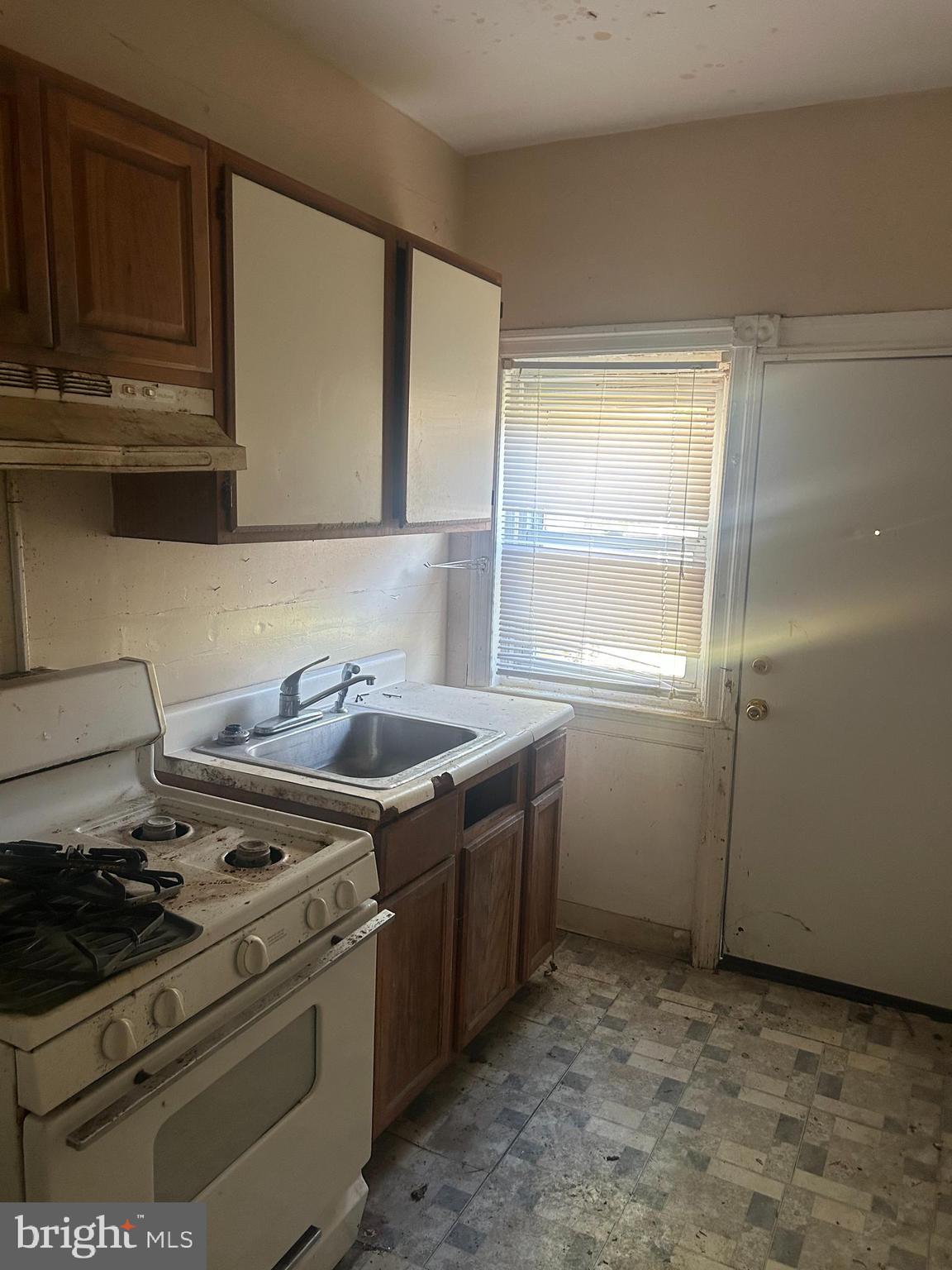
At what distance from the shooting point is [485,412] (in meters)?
2.83

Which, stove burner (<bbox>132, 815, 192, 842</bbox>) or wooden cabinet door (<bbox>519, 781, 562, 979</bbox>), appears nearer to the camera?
stove burner (<bbox>132, 815, 192, 842</bbox>)

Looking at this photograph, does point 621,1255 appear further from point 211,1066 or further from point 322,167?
point 322,167

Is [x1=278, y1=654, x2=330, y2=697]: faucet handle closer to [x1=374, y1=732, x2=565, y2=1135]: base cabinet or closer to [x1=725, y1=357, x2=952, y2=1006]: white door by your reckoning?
[x1=374, y1=732, x2=565, y2=1135]: base cabinet

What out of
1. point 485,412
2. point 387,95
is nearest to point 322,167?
point 387,95

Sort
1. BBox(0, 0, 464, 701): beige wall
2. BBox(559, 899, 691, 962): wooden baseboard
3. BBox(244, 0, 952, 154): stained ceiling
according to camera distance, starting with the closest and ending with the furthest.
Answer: BBox(0, 0, 464, 701): beige wall → BBox(244, 0, 952, 154): stained ceiling → BBox(559, 899, 691, 962): wooden baseboard

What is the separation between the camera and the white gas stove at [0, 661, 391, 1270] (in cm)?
122

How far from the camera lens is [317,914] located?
164 centimetres

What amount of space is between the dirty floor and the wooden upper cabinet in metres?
1.56

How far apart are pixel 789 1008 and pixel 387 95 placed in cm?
307

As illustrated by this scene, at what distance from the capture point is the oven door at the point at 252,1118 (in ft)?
4.05

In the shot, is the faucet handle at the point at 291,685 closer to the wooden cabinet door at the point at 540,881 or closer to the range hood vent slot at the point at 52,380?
the wooden cabinet door at the point at 540,881

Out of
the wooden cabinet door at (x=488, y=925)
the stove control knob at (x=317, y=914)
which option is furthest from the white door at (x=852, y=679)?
the stove control knob at (x=317, y=914)

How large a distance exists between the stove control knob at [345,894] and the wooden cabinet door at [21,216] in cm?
108

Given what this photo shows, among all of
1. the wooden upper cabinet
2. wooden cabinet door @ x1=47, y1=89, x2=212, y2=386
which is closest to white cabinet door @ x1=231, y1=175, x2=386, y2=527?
the wooden upper cabinet
